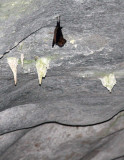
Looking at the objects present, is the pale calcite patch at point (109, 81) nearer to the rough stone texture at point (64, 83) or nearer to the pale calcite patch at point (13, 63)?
the rough stone texture at point (64, 83)

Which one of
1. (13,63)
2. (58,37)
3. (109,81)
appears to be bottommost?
(109,81)

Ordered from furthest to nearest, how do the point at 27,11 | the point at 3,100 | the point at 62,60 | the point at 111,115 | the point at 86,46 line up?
the point at 111,115 < the point at 3,100 < the point at 62,60 < the point at 86,46 < the point at 27,11

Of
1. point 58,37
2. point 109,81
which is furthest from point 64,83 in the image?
point 58,37

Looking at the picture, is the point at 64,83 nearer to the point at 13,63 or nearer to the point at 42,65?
the point at 42,65

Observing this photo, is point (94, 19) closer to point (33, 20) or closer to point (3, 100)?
point (33, 20)

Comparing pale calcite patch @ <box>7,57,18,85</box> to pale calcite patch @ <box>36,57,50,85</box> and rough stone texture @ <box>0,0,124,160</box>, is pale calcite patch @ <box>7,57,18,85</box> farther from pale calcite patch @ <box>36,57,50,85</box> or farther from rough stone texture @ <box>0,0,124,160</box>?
pale calcite patch @ <box>36,57,50,85</box>

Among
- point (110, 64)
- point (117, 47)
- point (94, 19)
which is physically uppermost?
point (94, 19)

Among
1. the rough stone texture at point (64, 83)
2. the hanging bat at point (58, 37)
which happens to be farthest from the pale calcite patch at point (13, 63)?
the hanging bat at point (58, 37)

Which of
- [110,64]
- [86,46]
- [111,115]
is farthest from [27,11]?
[111,115]
